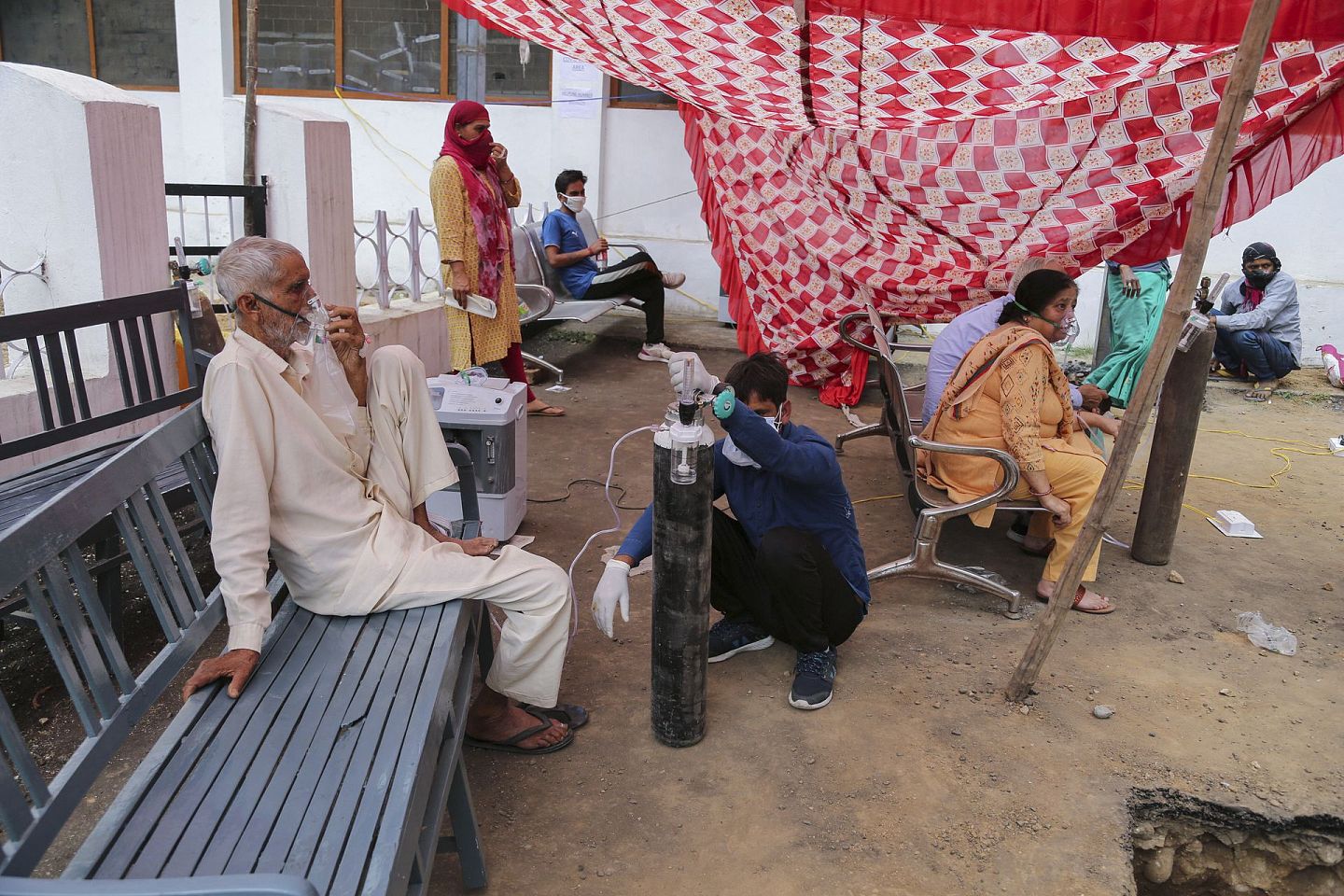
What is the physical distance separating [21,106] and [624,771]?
3056 mm

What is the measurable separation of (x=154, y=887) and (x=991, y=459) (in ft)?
10.6

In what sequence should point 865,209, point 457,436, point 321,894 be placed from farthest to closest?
point 865,209
point 457,436
point 321,894

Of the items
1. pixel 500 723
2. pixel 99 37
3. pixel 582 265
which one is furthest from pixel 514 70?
pixel 500 723

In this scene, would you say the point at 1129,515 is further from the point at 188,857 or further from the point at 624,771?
the point at 188,857

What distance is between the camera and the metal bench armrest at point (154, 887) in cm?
112

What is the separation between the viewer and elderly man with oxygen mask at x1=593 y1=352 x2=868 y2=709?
9.37 ft

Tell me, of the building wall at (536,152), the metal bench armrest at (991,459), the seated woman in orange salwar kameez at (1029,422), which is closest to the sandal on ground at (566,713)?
the metal bench armrest at (991,459)

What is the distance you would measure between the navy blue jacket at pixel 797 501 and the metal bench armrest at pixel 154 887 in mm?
1781

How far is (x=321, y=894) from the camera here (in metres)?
1.50

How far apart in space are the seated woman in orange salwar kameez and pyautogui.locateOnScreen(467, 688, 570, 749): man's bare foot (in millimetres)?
1892

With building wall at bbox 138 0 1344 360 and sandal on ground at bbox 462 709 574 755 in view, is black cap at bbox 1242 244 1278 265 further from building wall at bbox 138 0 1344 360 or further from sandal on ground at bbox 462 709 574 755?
sandal on ground at bbox 462 709 574 755

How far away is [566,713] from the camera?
2906 mm

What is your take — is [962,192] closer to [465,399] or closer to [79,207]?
[465,399]

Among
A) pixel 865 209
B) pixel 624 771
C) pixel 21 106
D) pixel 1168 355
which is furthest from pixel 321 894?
pixel 865 209
